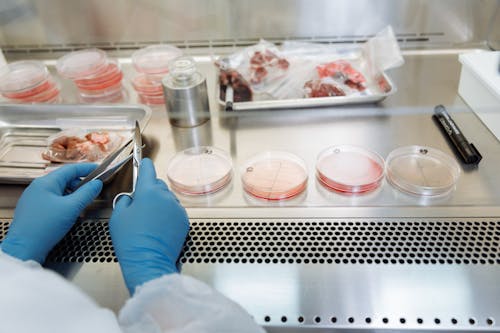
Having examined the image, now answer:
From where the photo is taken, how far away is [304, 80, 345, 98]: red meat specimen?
1.43 m

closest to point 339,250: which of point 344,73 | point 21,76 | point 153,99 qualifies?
point 344,73

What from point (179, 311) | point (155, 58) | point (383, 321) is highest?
point (155, 58)

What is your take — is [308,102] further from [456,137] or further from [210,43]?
[210,43]

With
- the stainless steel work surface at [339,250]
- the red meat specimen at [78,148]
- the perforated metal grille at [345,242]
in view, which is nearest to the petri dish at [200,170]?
the stainless steel work surface at [339,250]

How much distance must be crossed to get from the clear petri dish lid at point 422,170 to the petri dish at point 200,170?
1.55 ft

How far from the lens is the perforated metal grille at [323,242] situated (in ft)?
3.02

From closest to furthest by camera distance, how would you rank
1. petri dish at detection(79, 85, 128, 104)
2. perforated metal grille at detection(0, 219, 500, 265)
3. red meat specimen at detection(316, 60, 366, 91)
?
perforated metal grille at detection(0, 219, 500, 265) < red meat specimen at detection(316, 60, 366, 91) < petri dish at detection(79, 85, 128, 104)

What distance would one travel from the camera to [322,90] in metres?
1.44

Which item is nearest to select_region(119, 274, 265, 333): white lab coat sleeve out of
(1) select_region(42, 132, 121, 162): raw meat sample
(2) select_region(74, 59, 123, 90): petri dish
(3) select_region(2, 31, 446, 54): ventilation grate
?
(1) select_region(42, 132, 121, 162): raw meat sample

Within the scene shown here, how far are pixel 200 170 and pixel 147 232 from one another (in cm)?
32

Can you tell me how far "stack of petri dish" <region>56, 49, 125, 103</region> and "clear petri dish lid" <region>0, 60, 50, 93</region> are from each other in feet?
0.25

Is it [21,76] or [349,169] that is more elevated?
[21,76]

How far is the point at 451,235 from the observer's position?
958mm

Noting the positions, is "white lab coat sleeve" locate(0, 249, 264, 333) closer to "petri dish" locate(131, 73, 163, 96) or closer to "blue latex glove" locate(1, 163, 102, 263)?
"blue latex glove" locate(1, 163, 102, 263)
